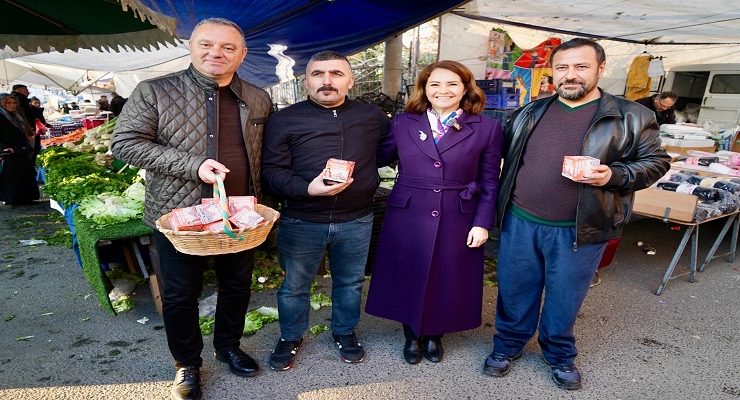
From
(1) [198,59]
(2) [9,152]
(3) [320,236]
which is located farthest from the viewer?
(2) [9,152]

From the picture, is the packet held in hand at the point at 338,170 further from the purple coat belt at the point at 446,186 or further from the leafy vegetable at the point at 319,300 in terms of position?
the leafy vegetable at the point at 319,300

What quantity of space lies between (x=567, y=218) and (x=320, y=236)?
1.44 m

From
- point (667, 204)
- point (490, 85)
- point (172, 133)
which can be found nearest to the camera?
point (172, 133)

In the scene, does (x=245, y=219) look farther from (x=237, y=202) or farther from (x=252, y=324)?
(x=252, y=324)

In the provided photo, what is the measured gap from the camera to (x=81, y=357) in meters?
2.99

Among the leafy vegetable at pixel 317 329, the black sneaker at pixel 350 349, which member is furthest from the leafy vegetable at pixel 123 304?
the black sneaker at pixel 350 349

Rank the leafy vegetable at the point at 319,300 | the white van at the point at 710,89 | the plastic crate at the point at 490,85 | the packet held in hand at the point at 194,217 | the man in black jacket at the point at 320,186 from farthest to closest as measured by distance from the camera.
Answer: the white van at the point at 710,89 → the plastic crate at the point at 490,85 → the leafy vegetable at the point at 319,300 → the man in black jacket at the point at 320,186 → the packet held in hand at the point at 194,217

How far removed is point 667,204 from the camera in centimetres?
409

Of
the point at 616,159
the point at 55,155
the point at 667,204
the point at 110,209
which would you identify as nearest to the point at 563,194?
the point at 616,159

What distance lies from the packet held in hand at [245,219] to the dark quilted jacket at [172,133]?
0.27m

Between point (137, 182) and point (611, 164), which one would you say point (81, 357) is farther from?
point (611, 164)

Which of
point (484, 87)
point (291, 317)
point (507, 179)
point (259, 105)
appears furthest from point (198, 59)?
point (484, 87)

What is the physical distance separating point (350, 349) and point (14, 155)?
716 centimetres

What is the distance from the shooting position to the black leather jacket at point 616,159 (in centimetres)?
231
